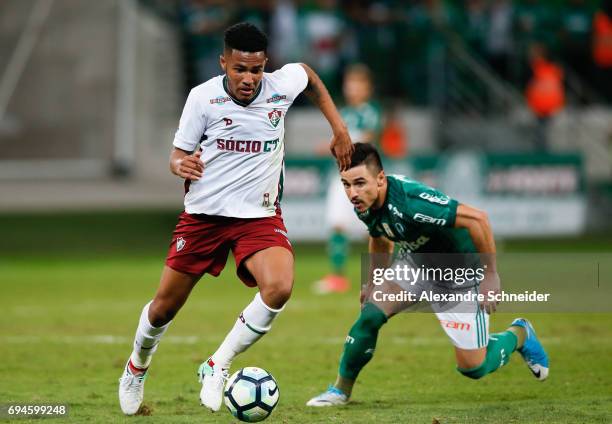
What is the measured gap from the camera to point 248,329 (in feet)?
20.3

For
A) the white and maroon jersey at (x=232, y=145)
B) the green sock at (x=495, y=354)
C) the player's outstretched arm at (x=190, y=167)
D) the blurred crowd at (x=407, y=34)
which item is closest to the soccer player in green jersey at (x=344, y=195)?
the green sock at (x=495, y=354)

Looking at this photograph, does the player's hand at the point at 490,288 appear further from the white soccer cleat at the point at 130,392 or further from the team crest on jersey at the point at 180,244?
the white soccer cleat at the point at 130,392

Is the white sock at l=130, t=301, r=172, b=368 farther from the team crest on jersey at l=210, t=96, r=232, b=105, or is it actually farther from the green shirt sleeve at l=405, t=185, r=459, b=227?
the green shirt sleeve at l=405, t=185, r=459, b=227

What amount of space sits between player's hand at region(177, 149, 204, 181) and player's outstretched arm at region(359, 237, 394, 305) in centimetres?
131

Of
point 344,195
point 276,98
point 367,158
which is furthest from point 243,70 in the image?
point 344,195

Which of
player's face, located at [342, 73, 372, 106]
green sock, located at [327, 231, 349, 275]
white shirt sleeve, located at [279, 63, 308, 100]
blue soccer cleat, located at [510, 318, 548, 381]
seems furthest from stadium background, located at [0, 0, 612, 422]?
white shirt sleeve, located at [279, 63, 308, 100]

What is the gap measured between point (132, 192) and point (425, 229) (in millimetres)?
13170

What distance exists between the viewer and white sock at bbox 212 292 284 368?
615 centimetres

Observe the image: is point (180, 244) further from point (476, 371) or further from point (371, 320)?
point (476, 371)

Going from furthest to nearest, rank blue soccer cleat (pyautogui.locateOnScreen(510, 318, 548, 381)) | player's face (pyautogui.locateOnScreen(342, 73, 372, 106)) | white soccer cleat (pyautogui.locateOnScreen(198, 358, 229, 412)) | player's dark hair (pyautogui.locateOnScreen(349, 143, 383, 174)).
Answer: player's face (pyautogui.locateOnScreen(342, 73, 372, 106)) < blue soccer cleat (pyautogui.locateOnScreen(510, 318, 548, 381)) < player's dark hair (pyautogui.locateOnScreen(349, 143, 383, 174)) < white soccer cleat (pyautogui.locateOnScreen(198, 358, 229, 412))

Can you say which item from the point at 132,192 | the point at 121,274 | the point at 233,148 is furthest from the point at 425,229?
the point at 132,192

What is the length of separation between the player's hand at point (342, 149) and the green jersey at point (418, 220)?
0.99ft

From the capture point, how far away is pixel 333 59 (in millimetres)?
20734

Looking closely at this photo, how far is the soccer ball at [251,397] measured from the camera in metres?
5.90
